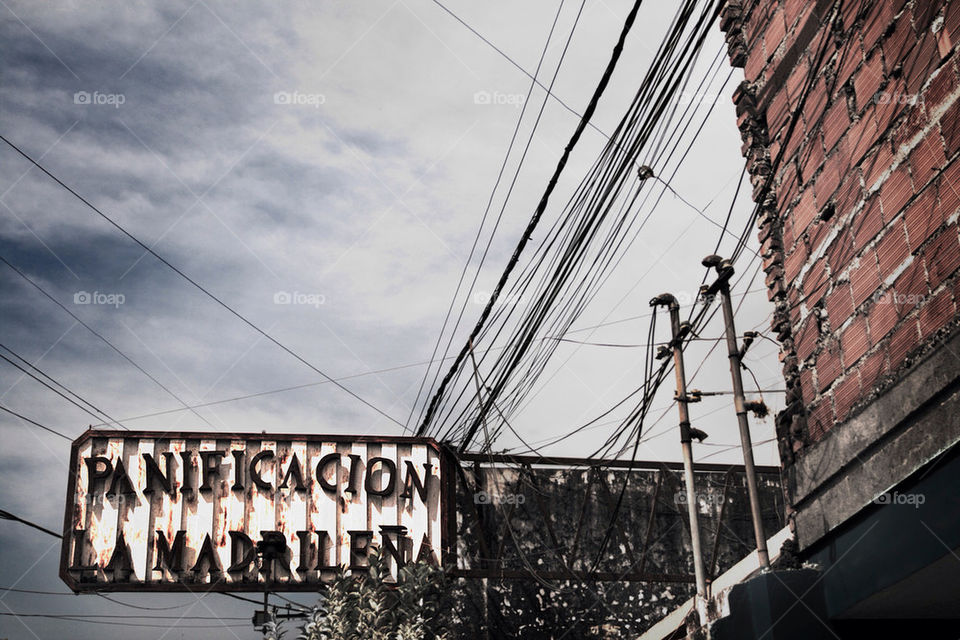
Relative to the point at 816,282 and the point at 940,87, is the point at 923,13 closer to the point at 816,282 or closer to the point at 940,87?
the point at 940,87

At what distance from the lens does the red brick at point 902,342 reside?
533cm

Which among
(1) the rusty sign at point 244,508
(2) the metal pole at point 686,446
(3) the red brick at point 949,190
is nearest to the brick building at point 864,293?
(3) the red brick at point 949,190

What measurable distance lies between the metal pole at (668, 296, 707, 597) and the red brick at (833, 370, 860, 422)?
3480 mm

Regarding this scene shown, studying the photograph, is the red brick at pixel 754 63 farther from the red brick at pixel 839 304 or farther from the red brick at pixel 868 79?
the red brick at pixel 839 304

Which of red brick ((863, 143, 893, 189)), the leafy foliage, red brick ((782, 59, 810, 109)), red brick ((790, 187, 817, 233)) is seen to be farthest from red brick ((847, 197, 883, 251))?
the leafy foliage

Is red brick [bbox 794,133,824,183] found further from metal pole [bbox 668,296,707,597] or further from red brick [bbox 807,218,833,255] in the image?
metal pole [bbox 668,296,707,597]

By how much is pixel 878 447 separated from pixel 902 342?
61cm

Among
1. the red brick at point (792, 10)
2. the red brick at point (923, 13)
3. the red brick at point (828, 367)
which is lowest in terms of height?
the red brick at point (828, 367)

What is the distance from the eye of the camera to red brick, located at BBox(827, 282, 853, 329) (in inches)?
237

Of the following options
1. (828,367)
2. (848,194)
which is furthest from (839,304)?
(848,194)

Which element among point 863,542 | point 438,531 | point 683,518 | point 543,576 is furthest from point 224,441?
point 863,542

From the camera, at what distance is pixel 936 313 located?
515 cm

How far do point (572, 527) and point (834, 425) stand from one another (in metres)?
11.3

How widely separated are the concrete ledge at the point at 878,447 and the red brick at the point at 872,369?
155mm
